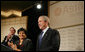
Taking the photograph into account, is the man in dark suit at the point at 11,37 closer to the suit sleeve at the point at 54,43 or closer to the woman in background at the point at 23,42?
the woman in background at the point at 23,42

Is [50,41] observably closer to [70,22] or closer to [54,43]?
[54,43]

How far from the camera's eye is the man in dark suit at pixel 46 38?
47.4 inches

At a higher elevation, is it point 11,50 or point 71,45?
point 11,50

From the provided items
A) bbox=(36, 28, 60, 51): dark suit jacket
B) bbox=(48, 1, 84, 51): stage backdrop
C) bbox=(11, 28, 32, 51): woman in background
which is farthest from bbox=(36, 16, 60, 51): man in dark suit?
bbox=(48, 1, 84, 51): stage backdrop

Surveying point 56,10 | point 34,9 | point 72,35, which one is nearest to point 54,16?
point 56,10

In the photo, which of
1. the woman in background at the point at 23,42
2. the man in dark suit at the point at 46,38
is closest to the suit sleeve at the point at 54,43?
the man in dark suit at the point at 46,38

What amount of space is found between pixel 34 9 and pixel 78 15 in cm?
116

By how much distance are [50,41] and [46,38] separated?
1.7 inches

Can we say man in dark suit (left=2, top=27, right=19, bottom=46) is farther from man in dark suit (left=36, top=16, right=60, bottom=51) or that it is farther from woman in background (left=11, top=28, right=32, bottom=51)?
man in dark suit (left=36, top=16, right=60, bottom=51)

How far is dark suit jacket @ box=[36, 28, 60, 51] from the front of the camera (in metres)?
1.19

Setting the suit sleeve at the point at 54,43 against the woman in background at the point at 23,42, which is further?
the woman in background at the point at 23,42

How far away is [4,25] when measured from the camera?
1598mm

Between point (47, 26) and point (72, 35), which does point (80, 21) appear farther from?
point (47, 26)

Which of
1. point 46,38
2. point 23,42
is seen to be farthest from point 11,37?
point 46,38
